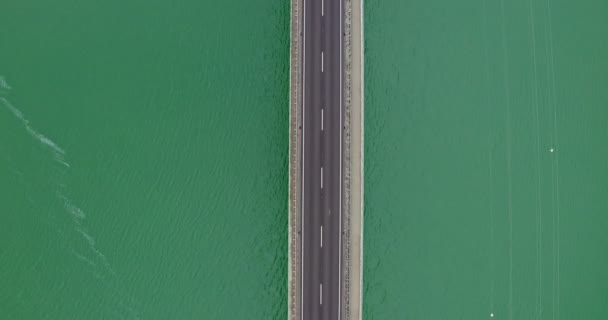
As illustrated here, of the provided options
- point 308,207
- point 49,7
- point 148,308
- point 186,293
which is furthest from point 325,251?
point 49,7

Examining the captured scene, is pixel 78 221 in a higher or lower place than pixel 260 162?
lower

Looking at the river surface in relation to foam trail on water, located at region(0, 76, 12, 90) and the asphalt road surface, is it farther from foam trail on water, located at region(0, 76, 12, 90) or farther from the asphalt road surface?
the asphalt road surface

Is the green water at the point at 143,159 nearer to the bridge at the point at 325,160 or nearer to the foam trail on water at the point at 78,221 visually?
the foam trail on water at the point at 78,221

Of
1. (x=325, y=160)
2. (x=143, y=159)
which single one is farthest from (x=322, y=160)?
(x=143, y=159)

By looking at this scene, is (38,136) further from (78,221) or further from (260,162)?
(260,162)

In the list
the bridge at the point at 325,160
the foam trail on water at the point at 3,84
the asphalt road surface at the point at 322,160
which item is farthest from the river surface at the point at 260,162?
the asphalt road surface at the point at 322,160
